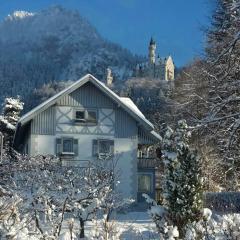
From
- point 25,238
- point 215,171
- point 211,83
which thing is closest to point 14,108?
point 215,171

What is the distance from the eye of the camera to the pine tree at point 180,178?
14453mm

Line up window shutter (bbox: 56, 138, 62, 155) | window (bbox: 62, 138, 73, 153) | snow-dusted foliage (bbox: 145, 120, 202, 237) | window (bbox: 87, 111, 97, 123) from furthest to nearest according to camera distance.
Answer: window (bbox: 87, 111, 97, 123), window (bbox: 62, 138, 73, 153), window shutter (bbox: 56, 138, 62, 155), snow-dusted foliage (bbox: 145, 120, 202, 237)

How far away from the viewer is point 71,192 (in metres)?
21.8

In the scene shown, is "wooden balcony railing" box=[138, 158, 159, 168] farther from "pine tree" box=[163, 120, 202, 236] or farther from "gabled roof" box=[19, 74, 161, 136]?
"pine tree" box=[163, 120, 202, 236]

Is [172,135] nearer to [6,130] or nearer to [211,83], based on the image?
[211,83]

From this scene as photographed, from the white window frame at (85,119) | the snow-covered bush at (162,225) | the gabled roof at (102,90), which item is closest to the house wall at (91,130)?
the white window frame at (85,119)

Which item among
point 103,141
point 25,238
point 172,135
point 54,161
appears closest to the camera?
point 25,238

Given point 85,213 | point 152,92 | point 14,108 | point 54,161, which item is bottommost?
point 85,213

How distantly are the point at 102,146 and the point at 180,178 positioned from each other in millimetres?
25060

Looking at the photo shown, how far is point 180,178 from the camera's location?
14.7 meters

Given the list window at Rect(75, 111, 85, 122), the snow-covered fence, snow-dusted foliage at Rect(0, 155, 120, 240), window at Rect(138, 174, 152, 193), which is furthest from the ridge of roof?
the snow-covered fence

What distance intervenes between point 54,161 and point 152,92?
91.3 m

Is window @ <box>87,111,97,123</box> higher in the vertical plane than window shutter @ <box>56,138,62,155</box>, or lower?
higher

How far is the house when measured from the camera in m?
38.6
